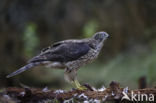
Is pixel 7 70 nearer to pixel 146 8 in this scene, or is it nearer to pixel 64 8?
pixel 64 8

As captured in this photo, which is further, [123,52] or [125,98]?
[123,52]

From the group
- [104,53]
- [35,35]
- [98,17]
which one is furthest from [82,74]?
[35,35]

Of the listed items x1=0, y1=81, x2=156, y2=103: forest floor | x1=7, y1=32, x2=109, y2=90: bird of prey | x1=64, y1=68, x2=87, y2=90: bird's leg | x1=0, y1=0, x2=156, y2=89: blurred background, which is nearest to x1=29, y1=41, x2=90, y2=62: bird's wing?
x1=7, y1=32, x2=109, y2=90: bird of prey

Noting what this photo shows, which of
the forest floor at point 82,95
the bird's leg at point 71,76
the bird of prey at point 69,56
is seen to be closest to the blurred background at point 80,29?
the bird of prey at point 69,56

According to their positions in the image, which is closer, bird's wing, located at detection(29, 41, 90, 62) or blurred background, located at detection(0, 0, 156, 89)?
bird's wing, located at detection(29, 41, 90, 62)

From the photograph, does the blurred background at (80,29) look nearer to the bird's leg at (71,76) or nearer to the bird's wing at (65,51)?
the bird's wing at (65,51)

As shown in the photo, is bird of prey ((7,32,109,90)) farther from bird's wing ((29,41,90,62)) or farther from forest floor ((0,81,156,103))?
forest floor ((0,81,156,103))

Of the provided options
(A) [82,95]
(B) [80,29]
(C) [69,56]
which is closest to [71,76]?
(C) [69,56]
